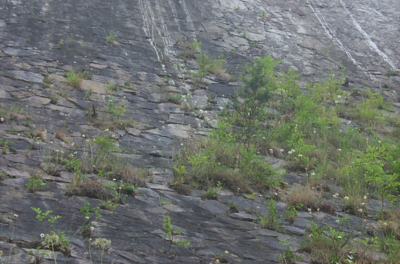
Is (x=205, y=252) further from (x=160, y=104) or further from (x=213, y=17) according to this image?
(x=213, y=17)

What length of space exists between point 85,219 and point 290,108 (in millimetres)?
5781

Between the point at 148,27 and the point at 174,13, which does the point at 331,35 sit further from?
the point at 148,27

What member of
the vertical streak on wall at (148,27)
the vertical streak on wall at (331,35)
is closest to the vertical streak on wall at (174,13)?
the vertical streak on wall at (148,27)

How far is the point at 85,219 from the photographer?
13.5 feet

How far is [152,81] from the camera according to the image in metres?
8.86

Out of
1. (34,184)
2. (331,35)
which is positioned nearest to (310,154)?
(34,184)

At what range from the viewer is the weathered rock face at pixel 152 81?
414 cm

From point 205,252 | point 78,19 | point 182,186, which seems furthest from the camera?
point 78,19

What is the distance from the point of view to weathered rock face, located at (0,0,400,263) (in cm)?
414

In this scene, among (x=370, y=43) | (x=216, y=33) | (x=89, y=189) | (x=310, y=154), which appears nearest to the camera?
(x=89, y=189)

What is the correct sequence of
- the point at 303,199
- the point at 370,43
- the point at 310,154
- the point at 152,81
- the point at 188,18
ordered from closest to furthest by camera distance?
the point at 303,199, the point at 310,154, the point at 152,81, the point at 188,18, the point at 370,43

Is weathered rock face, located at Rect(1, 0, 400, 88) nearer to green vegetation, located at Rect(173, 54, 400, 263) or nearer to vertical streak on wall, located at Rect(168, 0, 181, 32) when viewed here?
vertical streak on wall, located at Rect(168, 0, 181, 32)

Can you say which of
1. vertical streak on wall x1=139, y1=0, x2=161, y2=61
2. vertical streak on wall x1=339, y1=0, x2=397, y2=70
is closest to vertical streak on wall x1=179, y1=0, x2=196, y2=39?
vertical streak on wall x1=139, y1=0, x2=161, y2=61

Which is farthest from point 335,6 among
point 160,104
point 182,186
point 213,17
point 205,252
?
point 205,252
